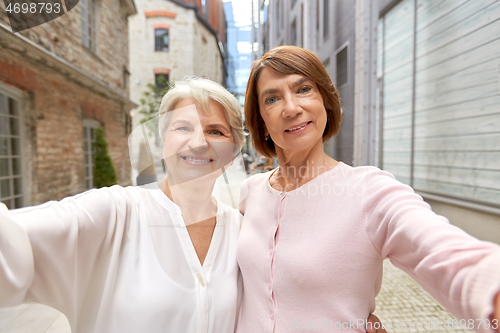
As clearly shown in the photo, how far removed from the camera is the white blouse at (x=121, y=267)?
46 cm

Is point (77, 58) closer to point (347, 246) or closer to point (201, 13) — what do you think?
point (201, 13)

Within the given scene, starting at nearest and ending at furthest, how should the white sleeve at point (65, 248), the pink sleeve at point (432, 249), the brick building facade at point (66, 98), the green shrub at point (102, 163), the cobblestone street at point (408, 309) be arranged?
the pink sleeve at point (432, 249) < the white sleeve at point (65, 248) < the green shrub at point (102, 163) < the brick building facade at point (66, 98) < the cobblestone street at point (408, 309)

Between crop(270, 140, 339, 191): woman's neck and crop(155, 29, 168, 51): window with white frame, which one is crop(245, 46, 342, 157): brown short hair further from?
crop(155, 29, 168, 51): window with white frame

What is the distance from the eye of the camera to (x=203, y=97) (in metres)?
0.70

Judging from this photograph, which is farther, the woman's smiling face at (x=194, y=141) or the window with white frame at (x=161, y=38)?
the window with white frame at (x=161, y=38)

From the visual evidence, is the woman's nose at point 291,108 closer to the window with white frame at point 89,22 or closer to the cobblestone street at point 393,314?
the window with white frame at point 89,22

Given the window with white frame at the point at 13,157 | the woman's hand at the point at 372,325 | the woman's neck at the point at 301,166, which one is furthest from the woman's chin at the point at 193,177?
the window with white frame at the point at 13,157

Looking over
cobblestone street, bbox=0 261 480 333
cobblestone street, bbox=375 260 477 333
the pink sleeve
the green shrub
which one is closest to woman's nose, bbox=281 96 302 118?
the pink sleeve

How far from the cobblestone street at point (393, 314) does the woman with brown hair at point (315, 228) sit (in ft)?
3.23

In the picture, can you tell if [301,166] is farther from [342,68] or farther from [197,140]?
[342,68]

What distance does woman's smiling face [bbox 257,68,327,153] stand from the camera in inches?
25.5

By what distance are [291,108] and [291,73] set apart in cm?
10

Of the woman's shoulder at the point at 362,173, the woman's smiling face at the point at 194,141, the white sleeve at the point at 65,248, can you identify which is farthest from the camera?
the woman's smiling face at the point at 194,141

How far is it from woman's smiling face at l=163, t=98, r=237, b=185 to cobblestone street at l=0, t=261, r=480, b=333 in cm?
122
